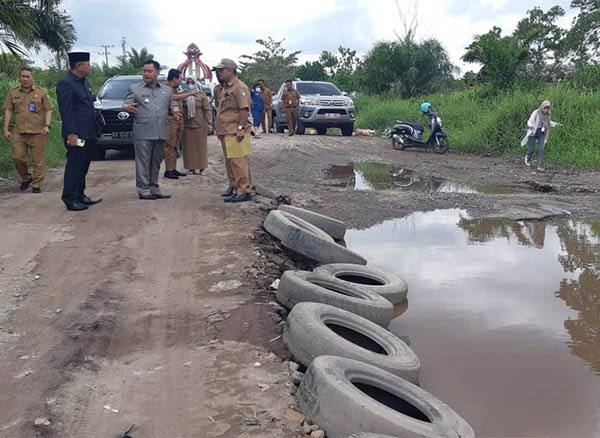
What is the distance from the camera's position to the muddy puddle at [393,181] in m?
10.9

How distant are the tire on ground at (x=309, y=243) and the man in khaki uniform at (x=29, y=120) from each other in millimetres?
4138

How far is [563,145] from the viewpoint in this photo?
A: 14.9 m

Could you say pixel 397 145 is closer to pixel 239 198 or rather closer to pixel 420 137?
pixel 420 137

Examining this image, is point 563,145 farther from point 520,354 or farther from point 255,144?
point 520,354

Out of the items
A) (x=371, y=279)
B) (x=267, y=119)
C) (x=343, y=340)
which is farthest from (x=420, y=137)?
(x=343, y=340)

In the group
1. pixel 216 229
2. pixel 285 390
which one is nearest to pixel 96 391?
pixel 285 390

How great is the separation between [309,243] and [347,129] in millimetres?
14916

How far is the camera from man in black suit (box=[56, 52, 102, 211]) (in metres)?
7.02

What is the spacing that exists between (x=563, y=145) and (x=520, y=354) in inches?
466

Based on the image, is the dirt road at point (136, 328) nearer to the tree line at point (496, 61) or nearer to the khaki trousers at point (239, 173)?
the khaki trousers at point (239, 173)

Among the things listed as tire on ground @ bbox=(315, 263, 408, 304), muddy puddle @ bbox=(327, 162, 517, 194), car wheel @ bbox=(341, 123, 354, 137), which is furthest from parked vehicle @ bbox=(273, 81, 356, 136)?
tire on ground @ bbox=(315, 263, 408, 304)

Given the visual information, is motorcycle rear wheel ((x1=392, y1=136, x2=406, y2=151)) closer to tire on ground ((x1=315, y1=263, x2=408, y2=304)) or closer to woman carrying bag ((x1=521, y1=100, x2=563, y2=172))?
woman carrying bag ((x1=521, y1=100, x2=563, y2=172))

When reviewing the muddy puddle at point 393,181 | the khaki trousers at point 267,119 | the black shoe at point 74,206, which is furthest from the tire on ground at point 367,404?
the khaki trousers at point 267,119

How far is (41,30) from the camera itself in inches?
797
